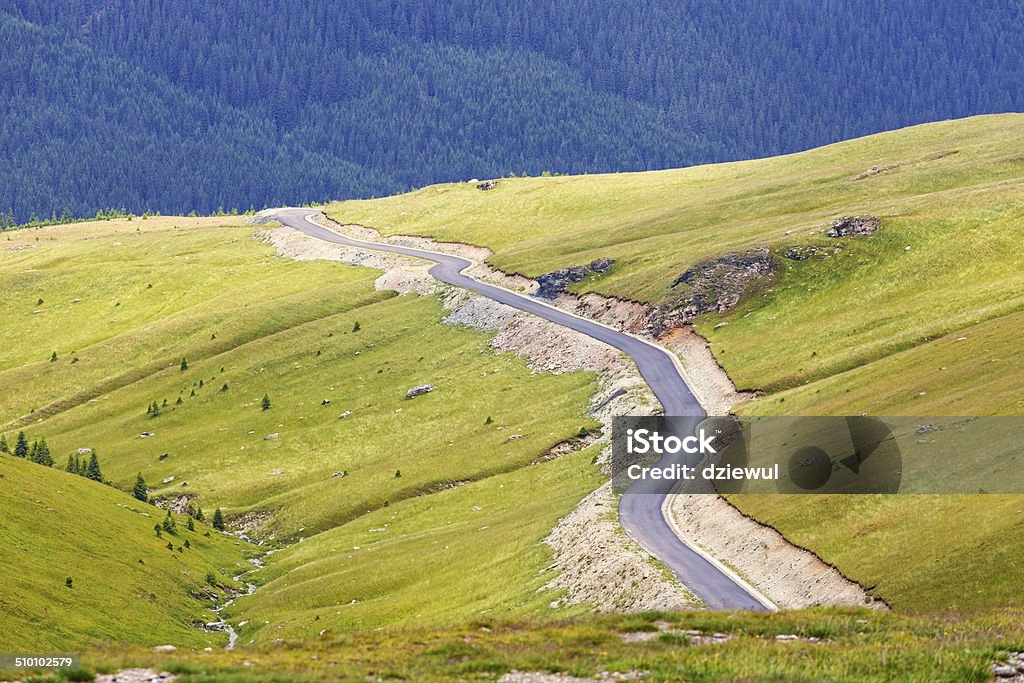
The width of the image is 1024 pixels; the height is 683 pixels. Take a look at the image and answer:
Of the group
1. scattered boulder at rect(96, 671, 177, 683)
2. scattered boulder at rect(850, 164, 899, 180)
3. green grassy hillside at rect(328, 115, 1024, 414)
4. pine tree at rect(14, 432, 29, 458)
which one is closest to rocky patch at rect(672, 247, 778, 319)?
green grassy hillside at rect(328, 115, 1024, 414)

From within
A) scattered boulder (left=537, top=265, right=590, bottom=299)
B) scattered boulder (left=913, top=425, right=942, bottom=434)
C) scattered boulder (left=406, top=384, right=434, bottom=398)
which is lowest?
scattered boulder (left=406, top=384, right=434, bottom=398)

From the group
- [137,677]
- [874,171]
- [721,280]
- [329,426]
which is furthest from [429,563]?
[874,171]

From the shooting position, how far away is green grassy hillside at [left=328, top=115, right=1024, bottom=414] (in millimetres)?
83125

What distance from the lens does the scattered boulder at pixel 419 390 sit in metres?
137

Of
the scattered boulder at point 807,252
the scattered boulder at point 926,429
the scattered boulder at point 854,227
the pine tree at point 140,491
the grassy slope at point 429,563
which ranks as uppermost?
the scattered boulder at point 854,227

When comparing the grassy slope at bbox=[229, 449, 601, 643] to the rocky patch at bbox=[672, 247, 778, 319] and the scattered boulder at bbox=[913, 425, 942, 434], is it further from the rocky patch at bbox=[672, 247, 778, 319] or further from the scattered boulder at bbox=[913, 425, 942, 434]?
the rocky patch at bbox=[672, 247, 778, 319]

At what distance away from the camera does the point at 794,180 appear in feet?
626

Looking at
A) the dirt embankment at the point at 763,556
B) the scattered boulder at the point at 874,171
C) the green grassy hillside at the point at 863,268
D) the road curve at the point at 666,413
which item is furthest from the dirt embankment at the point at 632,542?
the scattered boulder at the point at 874,171

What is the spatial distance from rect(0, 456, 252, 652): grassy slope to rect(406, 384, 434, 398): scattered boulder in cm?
3729

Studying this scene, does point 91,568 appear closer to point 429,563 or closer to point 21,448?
point 429,563

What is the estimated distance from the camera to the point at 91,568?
77.2m

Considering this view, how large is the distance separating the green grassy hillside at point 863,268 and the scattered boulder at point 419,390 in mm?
26204

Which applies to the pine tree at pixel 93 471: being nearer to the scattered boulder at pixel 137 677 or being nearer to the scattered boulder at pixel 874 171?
the scattered boulder at pixel 137 677

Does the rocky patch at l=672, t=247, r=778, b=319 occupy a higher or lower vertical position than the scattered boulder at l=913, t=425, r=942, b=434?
lower
